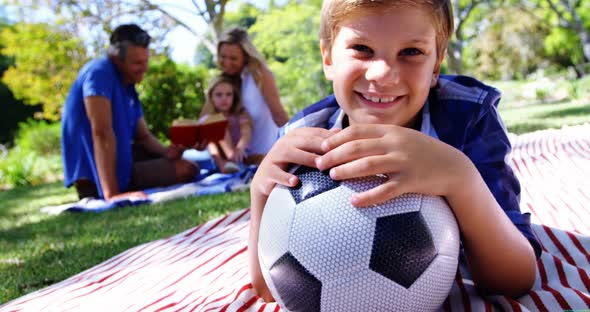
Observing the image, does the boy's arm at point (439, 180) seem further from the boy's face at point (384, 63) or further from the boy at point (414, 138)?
the boy's face at point (384, 63)

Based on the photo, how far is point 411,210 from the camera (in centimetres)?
135

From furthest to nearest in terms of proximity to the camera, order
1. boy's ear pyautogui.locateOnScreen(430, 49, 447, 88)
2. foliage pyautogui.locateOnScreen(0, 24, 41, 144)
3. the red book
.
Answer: foliage pyautogui.locateOnScreen(0, 24, 41, 144) < the red book < boy's ear pyautogui.locateOnScreen(430, 49, 447, 88)

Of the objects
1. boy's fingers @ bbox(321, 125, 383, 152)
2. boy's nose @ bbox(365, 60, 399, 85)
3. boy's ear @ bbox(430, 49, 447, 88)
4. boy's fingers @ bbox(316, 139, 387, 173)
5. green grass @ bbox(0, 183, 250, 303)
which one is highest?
boy's nose @ bbox(365, 60, 399, 85)

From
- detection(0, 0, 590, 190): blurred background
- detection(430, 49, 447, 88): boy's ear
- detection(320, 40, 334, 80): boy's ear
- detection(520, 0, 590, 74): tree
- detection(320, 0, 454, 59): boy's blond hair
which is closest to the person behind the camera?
detection(320, 0, 454, 59): boy's blond hair

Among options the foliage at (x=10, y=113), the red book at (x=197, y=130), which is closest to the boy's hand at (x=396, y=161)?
the red book at (x=197, y=130)

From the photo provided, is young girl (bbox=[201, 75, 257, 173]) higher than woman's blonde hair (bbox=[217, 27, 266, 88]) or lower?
lower

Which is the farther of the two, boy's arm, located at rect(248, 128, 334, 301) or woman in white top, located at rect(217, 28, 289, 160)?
woman in white top, located at rect(217, 28, 289, 160)

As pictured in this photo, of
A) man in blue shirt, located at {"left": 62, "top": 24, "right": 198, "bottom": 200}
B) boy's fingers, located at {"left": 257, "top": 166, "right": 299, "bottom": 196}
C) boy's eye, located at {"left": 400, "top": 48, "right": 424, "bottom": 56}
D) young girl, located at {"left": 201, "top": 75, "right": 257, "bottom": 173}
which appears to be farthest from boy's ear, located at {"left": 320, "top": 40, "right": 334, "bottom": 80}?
young girl, located at {"left": 201, "top": 75, "right": 257, "bottom": 173}

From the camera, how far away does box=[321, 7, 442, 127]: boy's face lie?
154 centimetres

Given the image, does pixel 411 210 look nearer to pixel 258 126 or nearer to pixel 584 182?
pixel 584 182

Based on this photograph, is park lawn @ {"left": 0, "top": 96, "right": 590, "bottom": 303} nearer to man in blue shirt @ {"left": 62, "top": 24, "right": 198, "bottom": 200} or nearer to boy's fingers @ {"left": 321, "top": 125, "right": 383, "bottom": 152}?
man in blue shirt @ {"left": 62, "top": 24, "right": 198, "bottom": 200}

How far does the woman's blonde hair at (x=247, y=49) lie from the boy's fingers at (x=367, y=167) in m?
5.40

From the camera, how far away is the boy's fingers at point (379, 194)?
131cm

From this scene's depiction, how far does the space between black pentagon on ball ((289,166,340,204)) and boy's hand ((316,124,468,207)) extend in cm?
6
